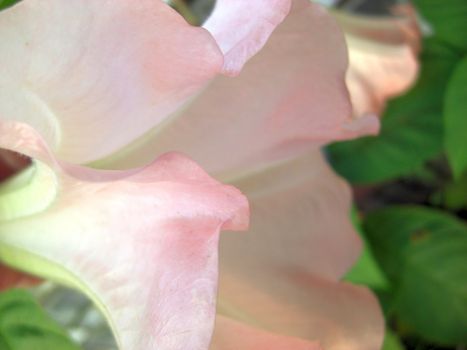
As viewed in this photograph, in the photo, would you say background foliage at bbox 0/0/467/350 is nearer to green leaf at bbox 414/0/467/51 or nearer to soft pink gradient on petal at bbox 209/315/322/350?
green leaf at bbox 414/0/467/51

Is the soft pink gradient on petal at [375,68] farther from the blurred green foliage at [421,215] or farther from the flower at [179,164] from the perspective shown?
the flower at [179,164]

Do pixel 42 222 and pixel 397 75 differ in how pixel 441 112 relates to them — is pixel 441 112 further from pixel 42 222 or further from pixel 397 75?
pixel 42 222

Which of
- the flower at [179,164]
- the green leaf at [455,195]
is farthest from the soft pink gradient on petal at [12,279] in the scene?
the green leaf at [455,195]

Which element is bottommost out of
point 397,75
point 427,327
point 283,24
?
point 427,327

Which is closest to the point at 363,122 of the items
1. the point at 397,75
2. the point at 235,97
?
the point at 235,97

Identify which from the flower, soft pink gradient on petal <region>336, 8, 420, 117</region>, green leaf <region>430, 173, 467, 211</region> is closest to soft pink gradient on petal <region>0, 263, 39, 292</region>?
the flower

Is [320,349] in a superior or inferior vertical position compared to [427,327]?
superior

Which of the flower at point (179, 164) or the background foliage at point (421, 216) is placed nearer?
the flower at point (179, 164)

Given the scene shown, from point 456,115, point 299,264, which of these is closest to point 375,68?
point 456,115
